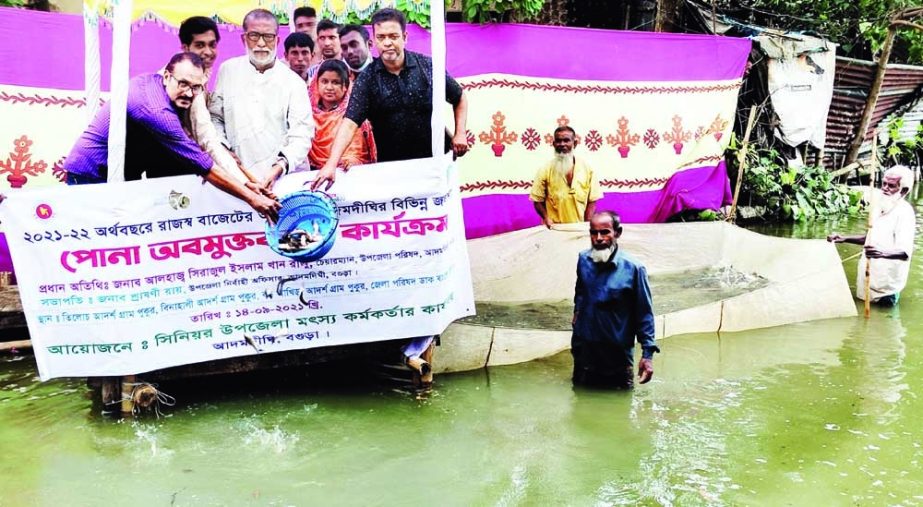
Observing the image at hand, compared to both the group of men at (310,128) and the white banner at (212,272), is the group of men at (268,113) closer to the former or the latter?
the group of men at (310,128)

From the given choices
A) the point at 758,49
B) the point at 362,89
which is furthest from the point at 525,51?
the point at 758,49

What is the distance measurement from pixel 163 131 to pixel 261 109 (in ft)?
2.05

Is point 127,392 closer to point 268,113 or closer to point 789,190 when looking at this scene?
point 268,113

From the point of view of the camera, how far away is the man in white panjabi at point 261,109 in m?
4.69

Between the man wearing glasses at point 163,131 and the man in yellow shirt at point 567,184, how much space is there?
3.36 m

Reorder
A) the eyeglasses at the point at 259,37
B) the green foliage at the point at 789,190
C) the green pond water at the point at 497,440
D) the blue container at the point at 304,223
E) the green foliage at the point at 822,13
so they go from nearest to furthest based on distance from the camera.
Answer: the green pond water at the point at 497,440 < the blue container at the point at 304,223 < the eyeglasses at the point at 259,37 < the green foliage at the point at 789,190 < the green foliage at the point at 822,13

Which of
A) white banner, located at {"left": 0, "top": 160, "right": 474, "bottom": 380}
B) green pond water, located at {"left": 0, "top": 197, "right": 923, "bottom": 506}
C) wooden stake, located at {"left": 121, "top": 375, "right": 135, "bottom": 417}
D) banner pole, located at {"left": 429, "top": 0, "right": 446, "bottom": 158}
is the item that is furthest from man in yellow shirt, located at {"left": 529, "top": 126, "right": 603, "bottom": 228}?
wooden stake, located at {"left": 121, "top": 375, "right": 135, "bottom": 417}

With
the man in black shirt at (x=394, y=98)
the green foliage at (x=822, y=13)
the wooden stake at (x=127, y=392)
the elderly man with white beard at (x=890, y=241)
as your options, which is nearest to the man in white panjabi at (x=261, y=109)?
the man in black shirt at (x=394, y=98)

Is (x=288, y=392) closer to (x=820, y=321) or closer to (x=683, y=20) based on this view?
(x=820, y=321)

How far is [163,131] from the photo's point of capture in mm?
4254

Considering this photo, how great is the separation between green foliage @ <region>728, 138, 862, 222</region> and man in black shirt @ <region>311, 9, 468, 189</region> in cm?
615

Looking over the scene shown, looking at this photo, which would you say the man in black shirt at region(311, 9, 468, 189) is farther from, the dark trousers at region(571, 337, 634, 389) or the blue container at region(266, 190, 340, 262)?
the dark trousers at region(571, 337, 634, 389)

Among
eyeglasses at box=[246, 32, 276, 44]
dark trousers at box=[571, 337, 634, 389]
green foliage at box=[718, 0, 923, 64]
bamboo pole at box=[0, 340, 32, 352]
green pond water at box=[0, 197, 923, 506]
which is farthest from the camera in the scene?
green foliage at box=[718, 0, 923, 64]

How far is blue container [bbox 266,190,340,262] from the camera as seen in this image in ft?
14.4
